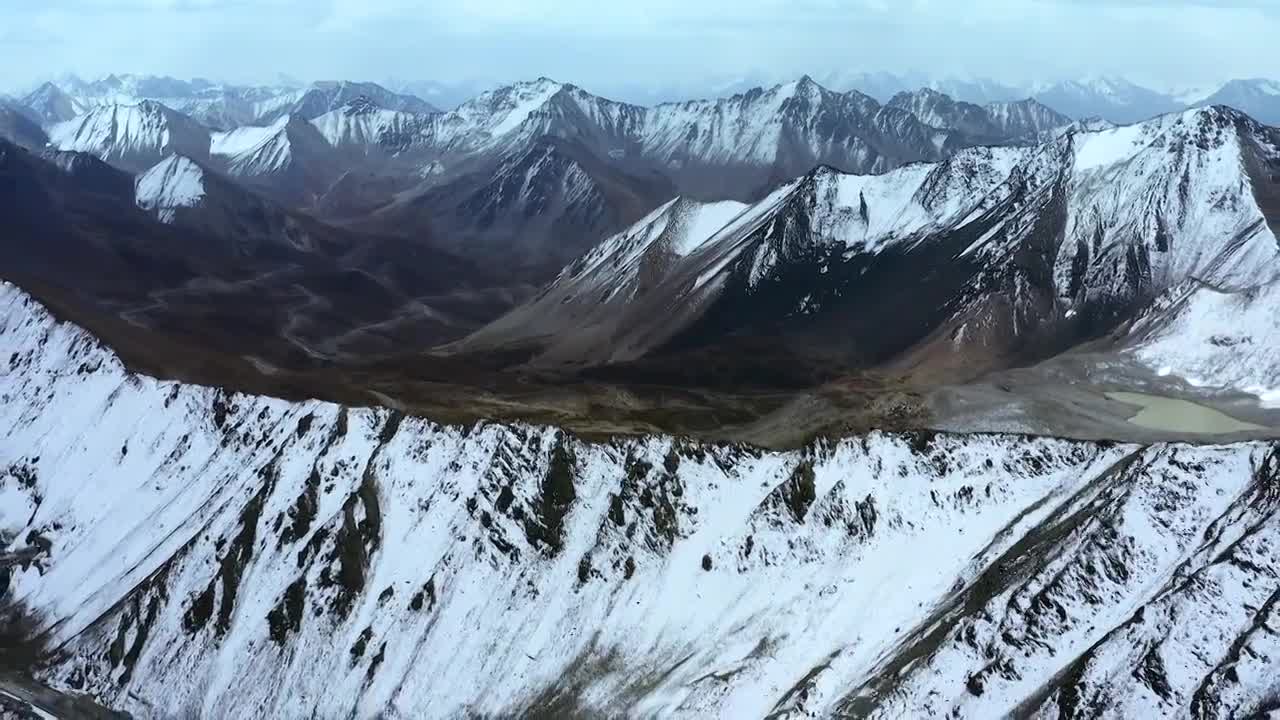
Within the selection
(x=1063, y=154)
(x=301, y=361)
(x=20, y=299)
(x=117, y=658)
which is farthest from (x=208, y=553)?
(x=1063, y=154)

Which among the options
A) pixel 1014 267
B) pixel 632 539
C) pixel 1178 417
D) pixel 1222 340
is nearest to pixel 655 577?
pixel 632 539

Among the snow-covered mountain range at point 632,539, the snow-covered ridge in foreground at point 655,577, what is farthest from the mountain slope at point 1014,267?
the snow-covered ridge in foreground at point 655,577

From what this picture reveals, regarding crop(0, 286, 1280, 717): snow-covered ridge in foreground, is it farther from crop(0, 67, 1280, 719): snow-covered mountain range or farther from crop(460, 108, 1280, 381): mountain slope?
crop(460, 108, 1280, 381): mountain slope

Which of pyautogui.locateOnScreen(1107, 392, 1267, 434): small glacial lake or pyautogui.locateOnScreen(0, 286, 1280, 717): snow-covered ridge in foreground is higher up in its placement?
pyautogui.locateOnScreen(0, 286, 1280, 717): snow-covered ridge in foreground

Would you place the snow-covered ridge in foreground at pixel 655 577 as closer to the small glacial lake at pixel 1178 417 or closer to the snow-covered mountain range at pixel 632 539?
the snow-covered mountain range at pixel 632 539

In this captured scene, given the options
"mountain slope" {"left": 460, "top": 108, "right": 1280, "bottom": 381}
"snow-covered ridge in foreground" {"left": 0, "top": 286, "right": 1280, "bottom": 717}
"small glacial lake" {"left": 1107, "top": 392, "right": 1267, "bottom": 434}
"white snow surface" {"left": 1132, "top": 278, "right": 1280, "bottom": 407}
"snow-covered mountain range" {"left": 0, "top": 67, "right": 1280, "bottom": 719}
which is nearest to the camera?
"snow-covered ridge in foreground" {"left": 0, "top": 286, "right": 1280, "bottom": 717}

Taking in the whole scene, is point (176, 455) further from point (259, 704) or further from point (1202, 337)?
point (1202, 337)

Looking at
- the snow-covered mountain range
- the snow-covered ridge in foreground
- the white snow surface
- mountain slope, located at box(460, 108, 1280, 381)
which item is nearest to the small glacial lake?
the snow-covered mountain range
